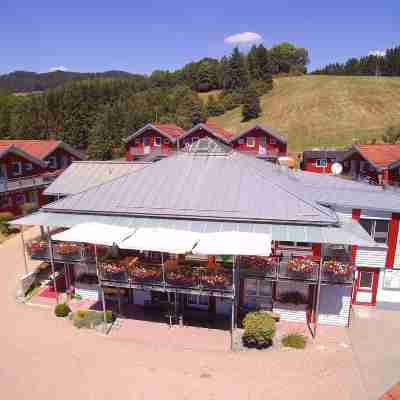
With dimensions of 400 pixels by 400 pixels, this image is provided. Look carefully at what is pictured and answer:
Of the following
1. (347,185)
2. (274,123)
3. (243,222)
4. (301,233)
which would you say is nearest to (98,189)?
(243,222)

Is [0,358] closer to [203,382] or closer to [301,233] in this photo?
[203,382]

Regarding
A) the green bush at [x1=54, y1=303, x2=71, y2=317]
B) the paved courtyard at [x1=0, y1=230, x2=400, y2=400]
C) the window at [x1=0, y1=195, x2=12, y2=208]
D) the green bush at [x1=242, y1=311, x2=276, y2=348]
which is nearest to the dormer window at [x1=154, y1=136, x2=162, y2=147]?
the window at [x1=0, y1=195, x2=12, y2=208]

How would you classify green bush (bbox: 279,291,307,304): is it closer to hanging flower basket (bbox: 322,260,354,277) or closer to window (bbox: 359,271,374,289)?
hanging flower basket (bbox: 322,260,354,277)

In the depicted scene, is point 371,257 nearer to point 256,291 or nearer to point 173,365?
point 256,291

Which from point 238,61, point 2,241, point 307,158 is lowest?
point 2,241

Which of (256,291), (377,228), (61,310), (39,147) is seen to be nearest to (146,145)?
(39,147)

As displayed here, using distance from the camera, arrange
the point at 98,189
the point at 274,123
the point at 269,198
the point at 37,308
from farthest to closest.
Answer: the point at 274,123 < the point at 98,189 < the point at 37,308 < the point at 269,198

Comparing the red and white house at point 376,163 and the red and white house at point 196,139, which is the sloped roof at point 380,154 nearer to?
the red and white house at point 376,163
